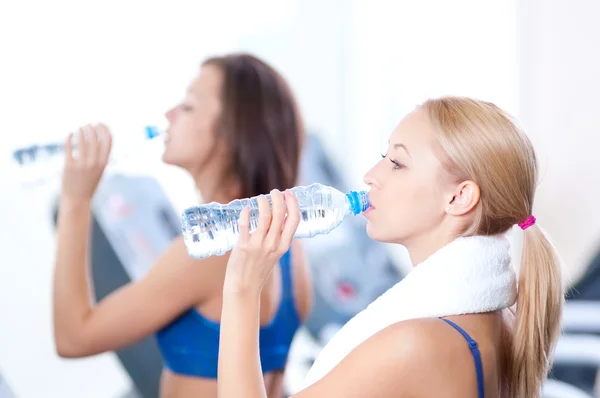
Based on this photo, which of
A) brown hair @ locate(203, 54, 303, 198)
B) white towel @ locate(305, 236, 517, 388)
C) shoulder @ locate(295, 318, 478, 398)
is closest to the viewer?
shoulder @ locate(295, 318, 478, 398)

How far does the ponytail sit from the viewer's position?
1057 mm

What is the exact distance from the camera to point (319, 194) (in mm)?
1165

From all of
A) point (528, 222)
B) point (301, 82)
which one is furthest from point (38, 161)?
point (301, 82)

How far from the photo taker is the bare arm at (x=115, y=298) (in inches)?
51.1

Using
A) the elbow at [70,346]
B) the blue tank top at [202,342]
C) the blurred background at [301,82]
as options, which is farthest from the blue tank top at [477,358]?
the blurred background at [301,82]

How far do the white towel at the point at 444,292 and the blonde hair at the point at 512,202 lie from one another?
34 mm

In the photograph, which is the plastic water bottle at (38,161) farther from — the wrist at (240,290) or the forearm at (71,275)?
the wrist at (240,290)

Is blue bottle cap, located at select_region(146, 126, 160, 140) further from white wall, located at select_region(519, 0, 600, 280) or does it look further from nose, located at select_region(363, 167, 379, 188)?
white wall, located at select_region(519, 0, 600, 280)

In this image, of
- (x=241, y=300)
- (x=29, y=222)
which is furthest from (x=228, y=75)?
(x=29, y=222)

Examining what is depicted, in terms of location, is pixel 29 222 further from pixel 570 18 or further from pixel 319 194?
pixel 570 18

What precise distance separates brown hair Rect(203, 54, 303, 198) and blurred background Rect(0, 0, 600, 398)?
699 mm

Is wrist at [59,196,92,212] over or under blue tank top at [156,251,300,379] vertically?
over

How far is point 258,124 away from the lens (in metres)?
1.45

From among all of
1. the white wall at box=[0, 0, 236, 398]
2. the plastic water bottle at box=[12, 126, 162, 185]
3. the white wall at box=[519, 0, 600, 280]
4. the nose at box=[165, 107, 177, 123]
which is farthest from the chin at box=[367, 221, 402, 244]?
the white wall at box=[519, 0, 600, 280]
